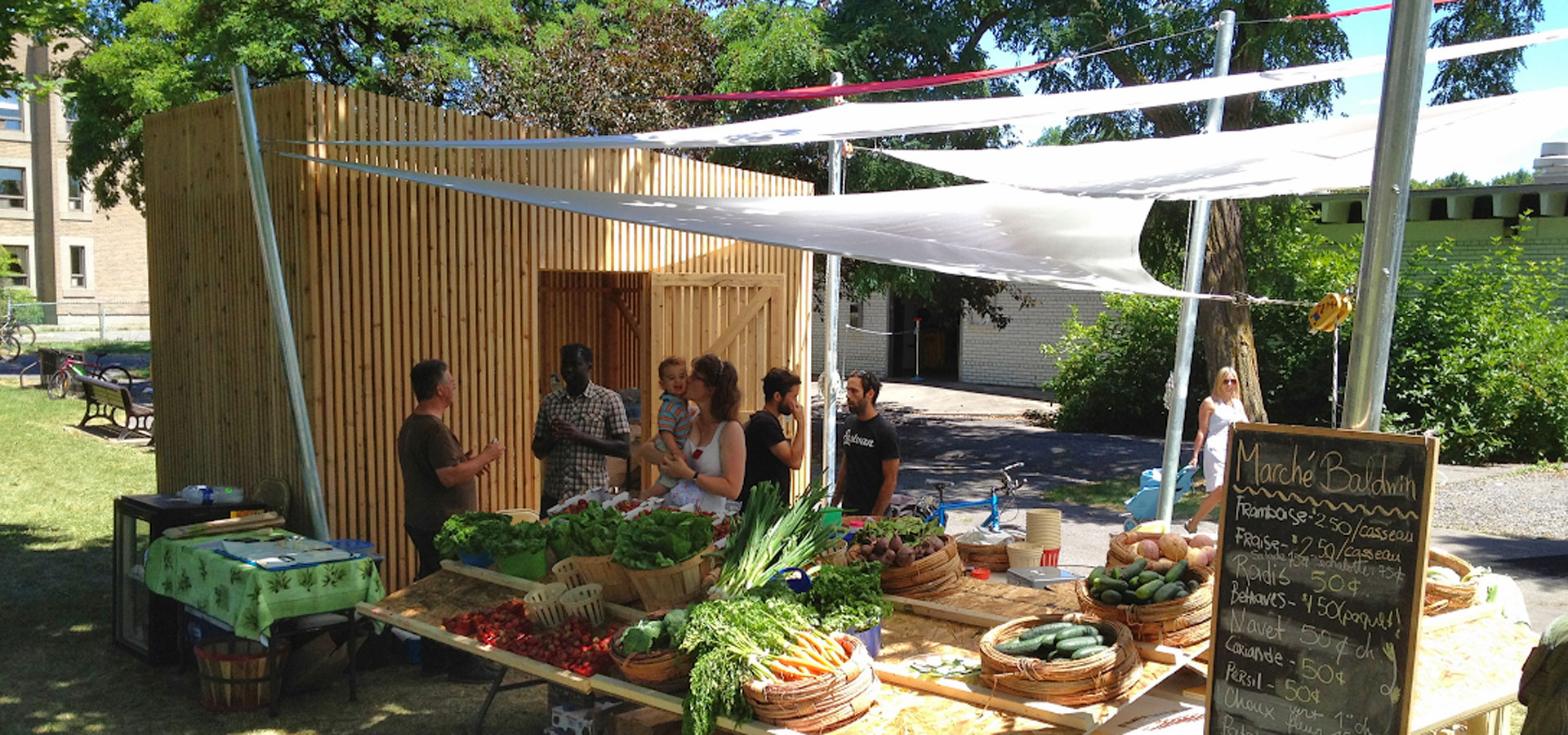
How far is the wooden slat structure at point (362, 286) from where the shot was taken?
21.4ft

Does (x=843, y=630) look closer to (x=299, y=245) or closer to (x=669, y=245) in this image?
(x=299, y=245)

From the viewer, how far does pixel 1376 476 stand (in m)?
3.05

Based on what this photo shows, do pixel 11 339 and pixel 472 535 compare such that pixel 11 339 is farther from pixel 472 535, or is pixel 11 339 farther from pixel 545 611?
pixel 545 611

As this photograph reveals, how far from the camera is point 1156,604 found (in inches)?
150

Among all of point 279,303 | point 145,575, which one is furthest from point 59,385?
point 279,303

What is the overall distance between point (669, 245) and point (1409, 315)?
11.3m

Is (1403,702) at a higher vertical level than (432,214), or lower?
lower

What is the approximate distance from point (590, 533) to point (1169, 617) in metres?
2.23

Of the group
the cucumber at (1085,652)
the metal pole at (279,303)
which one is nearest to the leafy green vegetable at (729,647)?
the cucumber at (1085,652)

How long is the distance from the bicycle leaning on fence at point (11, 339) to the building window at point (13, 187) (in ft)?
38.9

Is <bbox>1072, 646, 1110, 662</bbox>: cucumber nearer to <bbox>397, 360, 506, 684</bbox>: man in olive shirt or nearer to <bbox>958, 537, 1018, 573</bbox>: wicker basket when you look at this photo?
<bbox>958, 537, 1018, 573</bbox>: wicker basket

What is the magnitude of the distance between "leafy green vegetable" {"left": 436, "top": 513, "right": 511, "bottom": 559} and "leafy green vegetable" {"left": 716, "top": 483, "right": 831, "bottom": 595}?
131 cm

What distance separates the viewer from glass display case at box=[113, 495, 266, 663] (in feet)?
20.2

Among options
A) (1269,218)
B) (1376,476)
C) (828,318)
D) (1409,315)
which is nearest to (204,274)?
(828,318)
